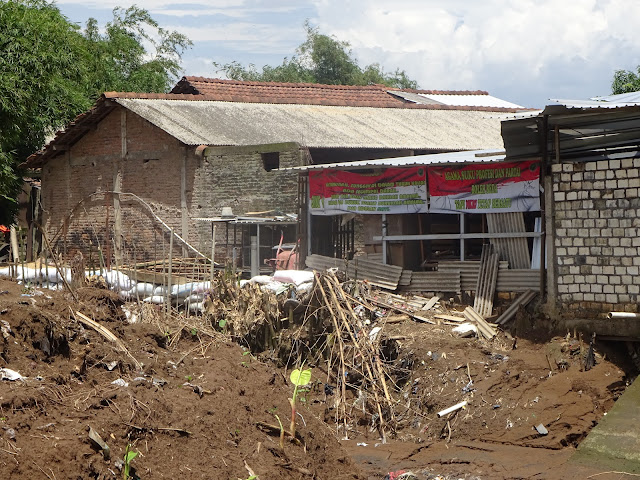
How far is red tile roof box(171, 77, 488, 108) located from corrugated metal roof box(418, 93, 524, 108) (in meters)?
3.00

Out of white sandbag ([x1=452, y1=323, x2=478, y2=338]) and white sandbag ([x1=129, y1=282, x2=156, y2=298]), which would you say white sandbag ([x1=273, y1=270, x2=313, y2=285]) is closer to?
white sandbag ([x1=129, y1=282, x2=156, y2=298])

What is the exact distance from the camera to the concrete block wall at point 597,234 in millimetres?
11570

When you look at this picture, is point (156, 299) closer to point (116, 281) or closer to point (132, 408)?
point (116, 281)

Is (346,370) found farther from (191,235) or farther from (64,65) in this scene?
(64,65)

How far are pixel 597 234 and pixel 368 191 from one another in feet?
14.1

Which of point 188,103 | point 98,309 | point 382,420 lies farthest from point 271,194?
point 98,309

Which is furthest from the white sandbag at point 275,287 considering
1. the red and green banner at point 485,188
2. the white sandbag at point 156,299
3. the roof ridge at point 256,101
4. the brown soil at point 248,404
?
the roof ridge at point 256,101

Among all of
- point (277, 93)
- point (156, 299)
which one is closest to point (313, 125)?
point (277, 93)

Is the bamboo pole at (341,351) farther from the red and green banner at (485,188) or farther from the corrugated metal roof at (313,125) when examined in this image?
the corrugated metal roof at (313,125)

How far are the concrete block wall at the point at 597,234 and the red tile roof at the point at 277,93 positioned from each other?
39.6ft

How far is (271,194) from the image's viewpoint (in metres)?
17.8

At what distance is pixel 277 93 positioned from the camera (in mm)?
24609

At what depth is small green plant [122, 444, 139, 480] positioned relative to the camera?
585cm

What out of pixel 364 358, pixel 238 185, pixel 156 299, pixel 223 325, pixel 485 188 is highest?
pixel 238 185
